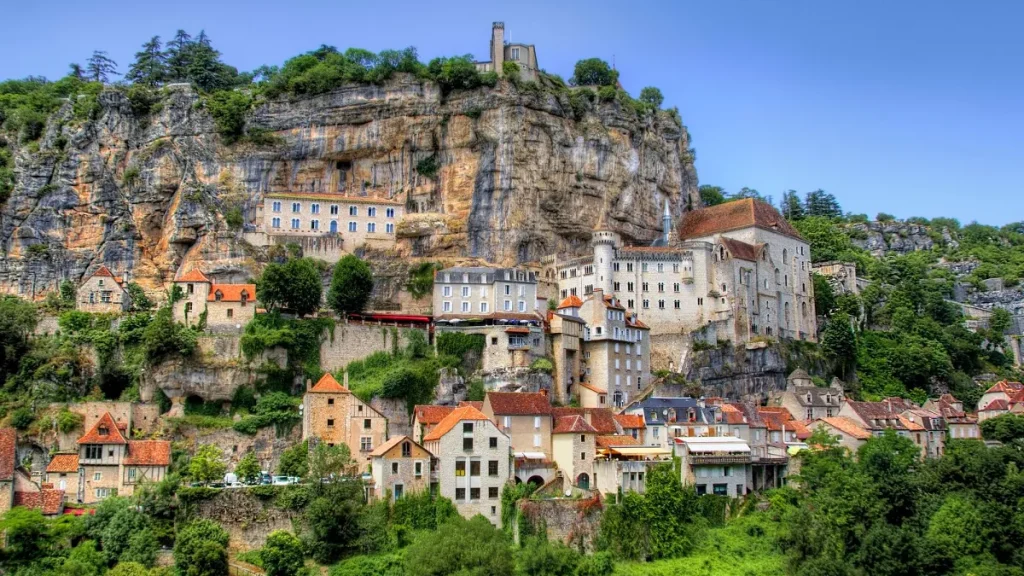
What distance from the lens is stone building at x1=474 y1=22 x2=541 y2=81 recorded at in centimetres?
8250

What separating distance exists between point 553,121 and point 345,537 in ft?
129

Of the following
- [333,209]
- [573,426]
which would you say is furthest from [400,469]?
[333,209]

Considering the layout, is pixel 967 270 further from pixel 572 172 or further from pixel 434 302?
pixel 434 302

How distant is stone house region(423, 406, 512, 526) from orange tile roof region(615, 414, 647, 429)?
26.7 feet

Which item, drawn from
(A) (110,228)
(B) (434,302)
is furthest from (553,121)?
(A) (110,228)

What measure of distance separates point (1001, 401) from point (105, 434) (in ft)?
178

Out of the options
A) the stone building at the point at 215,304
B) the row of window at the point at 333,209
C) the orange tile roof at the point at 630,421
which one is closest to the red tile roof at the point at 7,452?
the stone building at the point at 215,304

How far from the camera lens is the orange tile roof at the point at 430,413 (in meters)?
58.0

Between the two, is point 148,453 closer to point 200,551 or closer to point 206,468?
point 206,468

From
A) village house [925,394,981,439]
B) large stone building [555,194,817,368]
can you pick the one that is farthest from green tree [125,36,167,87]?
village house [925,394,981,439]

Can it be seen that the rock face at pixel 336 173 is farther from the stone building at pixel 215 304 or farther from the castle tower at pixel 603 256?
the stone building at pixel 215 304

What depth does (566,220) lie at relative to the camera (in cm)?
7988

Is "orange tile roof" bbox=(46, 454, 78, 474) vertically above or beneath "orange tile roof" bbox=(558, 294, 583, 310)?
beneath

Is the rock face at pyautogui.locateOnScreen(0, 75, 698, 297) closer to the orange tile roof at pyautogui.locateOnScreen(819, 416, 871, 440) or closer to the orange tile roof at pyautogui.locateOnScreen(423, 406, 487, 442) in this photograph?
the orange tile roof at pyautogui.locateOnScreen(819, 416, 871, 440)
